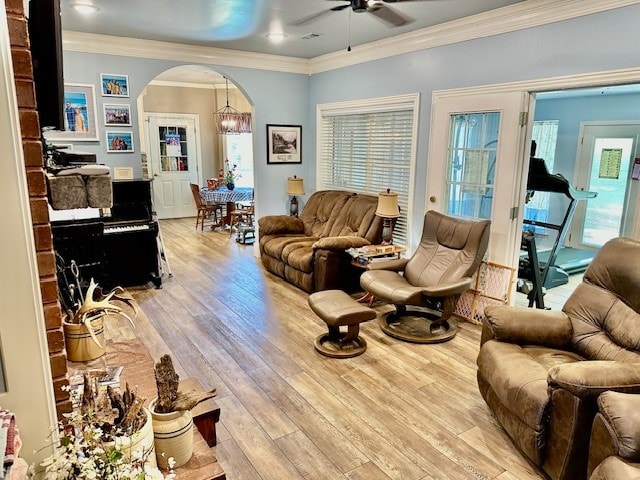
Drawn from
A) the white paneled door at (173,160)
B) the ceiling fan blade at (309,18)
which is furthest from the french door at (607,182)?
the white paneled door at (173,160)

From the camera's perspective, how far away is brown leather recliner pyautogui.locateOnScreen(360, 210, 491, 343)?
3.55 metres

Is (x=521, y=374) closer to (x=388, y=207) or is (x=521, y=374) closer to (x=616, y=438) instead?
(x=616, y=438)

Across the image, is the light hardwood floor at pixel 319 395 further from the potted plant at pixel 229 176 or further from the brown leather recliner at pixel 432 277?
the potted plant at pixel 229 176

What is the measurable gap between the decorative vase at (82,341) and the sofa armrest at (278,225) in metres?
3.62

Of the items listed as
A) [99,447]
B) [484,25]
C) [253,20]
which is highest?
[253,20]

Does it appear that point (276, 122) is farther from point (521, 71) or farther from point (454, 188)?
point (521, 71)

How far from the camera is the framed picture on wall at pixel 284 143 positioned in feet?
19.8

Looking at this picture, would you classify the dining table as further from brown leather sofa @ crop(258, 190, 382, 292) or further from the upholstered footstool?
the upholstered footstool

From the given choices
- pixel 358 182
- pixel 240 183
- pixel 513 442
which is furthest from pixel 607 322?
pixel 240 183

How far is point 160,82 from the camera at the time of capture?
862cm

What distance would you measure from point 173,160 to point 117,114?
4.36 m

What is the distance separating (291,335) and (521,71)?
295 cm

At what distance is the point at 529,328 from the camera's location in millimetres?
2586

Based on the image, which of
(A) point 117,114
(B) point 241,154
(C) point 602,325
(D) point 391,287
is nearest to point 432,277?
(D) point 391,287
